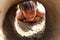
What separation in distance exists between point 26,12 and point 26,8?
29mm

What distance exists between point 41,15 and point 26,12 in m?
0.11

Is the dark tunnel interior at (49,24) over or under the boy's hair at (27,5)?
under

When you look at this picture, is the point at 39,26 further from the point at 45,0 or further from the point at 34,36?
the point at 45,0

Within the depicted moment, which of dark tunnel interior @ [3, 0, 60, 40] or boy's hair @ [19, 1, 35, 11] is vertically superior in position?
boy's hair @ [19, 1, 35, 11]

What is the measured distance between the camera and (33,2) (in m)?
1.15

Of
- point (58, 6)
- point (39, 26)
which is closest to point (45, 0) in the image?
point (58, 6)

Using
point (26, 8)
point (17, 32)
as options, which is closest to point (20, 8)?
point (26, 8)

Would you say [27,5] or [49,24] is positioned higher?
[27,5]

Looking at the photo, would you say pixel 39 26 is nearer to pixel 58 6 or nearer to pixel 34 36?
pixel 34 36

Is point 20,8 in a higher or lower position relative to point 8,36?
higher

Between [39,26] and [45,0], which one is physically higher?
[45,0]

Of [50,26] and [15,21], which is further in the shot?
[15,21]

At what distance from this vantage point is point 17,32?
3.80 ft

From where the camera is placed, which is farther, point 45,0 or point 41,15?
point 41,15
